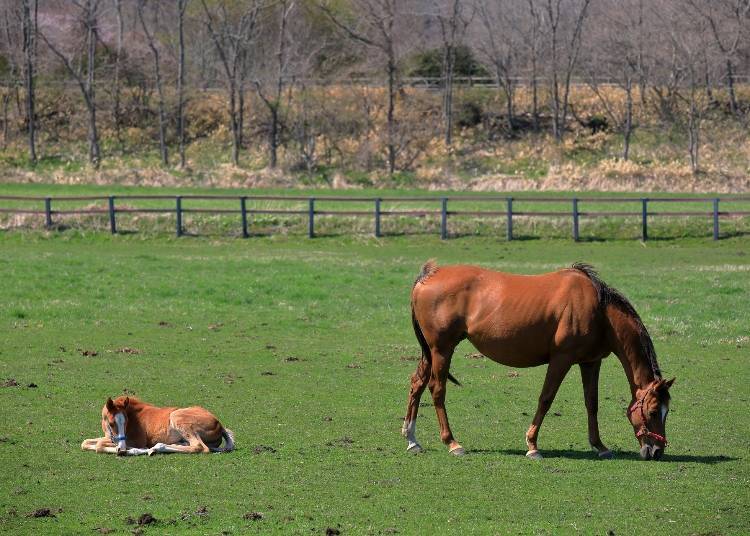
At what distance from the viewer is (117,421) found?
1050cm

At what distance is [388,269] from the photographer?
2750 cm

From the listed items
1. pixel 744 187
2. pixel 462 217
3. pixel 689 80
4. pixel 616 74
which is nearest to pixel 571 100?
pixel 616 74

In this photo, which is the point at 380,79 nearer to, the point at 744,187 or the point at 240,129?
the point at 240,129

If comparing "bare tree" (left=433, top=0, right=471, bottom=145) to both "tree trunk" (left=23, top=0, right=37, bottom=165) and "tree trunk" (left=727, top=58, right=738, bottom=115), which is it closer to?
"tree trunk" (left=727, top=58, right=738, bottom=115)

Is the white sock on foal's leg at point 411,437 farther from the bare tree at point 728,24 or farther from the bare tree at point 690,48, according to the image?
the bare tree at point 728,24

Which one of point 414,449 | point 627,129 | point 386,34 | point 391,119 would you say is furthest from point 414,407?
point 386,34

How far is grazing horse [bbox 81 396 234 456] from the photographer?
35.2ft

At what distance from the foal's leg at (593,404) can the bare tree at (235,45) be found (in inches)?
1831

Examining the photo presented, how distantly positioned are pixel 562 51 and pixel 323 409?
5591 centimetres

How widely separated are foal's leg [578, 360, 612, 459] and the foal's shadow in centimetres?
10

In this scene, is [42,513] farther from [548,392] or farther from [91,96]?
[91,96]

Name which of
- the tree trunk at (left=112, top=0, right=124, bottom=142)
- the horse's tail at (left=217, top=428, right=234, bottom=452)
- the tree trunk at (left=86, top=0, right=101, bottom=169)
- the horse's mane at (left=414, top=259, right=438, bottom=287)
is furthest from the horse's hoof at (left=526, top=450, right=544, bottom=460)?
the tree trunk at (left=112, top=0, right=124, bottom=142)

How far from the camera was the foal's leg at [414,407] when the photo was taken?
1107 centimetres

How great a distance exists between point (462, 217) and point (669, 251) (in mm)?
7815
